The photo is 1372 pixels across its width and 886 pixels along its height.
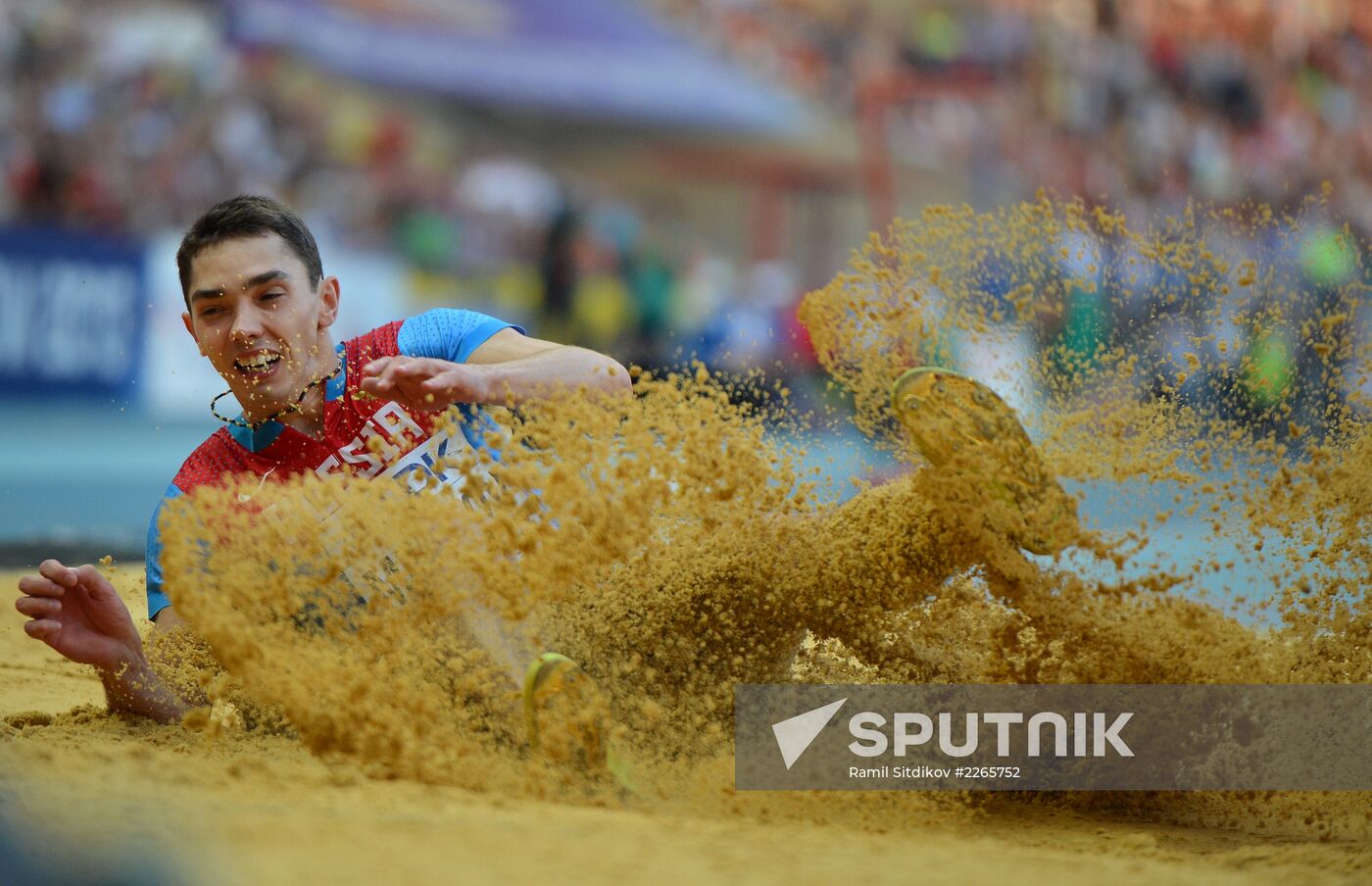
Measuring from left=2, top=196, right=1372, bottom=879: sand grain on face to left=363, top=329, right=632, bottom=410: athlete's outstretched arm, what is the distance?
0.21 feet

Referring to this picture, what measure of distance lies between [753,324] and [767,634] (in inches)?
299

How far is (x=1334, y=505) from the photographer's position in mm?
2855

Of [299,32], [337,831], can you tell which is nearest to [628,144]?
[299,32]

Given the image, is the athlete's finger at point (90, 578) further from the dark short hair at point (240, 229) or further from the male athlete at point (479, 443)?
the dark short hair at point (240, 229)

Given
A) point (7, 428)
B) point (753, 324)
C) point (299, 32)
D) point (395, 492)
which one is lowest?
point (395, 492)

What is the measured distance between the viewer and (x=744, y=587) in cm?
287

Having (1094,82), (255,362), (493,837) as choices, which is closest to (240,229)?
(255,362)

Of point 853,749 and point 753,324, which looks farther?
point 753,324

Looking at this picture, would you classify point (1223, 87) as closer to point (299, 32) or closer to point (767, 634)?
point (299, 32)

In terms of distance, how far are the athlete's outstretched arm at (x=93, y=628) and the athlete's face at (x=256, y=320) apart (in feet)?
1.67

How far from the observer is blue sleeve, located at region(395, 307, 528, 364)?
9.98 ft

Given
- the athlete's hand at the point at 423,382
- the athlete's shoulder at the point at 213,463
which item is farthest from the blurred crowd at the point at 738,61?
the athlete's hand at the point at 423,382

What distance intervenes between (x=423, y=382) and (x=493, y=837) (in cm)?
89

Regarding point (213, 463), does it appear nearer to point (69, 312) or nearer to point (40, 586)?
point (40, 586)
